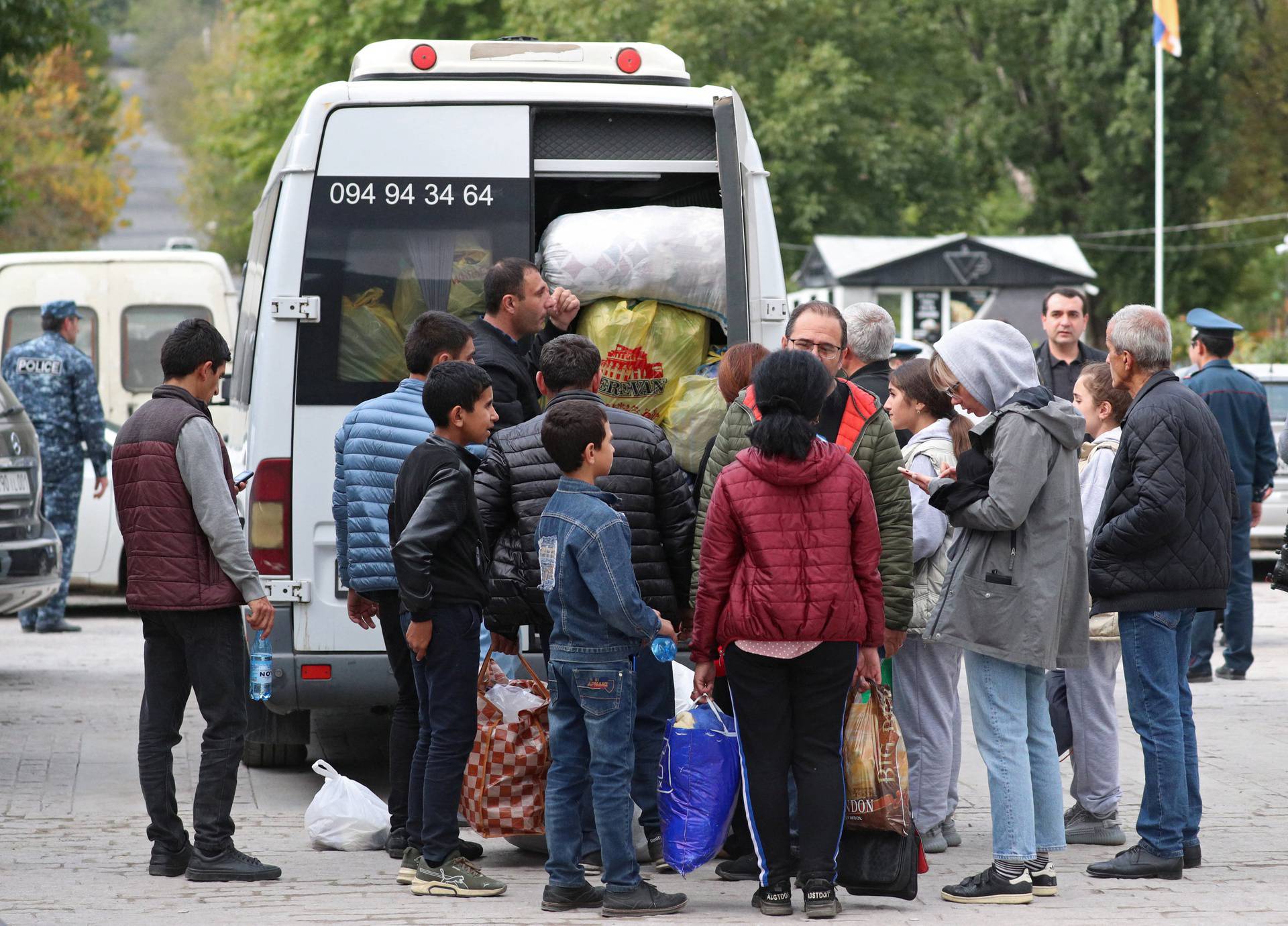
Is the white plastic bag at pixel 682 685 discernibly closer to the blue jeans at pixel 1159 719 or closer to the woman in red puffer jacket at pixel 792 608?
the woman in red puffer jacket at pixel 792 608

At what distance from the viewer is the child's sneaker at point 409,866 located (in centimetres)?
567

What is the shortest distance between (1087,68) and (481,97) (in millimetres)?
39557

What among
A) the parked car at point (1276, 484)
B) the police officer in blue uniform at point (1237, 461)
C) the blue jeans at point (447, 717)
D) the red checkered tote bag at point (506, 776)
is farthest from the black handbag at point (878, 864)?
the parked car at point (1276, 484)

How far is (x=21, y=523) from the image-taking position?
965cm

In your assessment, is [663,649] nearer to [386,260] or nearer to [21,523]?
[386,260]

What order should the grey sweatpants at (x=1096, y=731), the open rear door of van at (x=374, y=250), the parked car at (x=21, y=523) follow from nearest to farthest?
the grey sweatpants at (x=1096, y=731) < the open rear door of van at (x=374, y=250) < the parked car at (x=21, y=523)

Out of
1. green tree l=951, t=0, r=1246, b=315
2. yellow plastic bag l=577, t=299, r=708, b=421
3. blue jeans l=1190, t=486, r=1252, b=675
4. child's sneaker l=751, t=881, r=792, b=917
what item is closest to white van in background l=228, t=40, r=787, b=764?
yellow plastic bag l=577, t=299, r=708, b=421

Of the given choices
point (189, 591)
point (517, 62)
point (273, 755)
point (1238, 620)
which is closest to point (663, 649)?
point (189, 591)

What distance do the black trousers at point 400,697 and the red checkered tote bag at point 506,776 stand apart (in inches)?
9.9

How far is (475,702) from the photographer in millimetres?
5637

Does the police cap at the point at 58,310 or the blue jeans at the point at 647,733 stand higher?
the police cap at the point at 58,310

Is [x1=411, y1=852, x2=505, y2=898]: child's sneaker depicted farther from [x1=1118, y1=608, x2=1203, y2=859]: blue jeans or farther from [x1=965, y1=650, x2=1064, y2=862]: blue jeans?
[x1=1118, y1=608, x2=1203, y2=859]: blue jeans

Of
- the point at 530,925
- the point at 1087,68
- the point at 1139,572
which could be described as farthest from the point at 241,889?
the point at 1087,68

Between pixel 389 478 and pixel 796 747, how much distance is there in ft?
5.49
